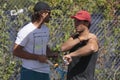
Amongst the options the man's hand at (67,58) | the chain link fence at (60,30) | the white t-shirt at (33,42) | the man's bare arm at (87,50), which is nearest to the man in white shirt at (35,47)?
the white t-shirt at (33,42)

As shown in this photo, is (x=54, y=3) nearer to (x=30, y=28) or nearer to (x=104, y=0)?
(x=104, y=0)

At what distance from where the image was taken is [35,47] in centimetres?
489

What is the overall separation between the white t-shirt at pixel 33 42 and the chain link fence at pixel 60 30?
5.70ft

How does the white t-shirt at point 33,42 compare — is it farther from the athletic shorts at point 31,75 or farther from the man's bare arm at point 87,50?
the man's bare arm at point 87,50

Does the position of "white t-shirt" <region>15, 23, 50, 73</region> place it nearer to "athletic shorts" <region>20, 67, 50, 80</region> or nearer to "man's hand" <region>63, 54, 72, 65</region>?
"athletic shorts" <region>20, 67, 50, 80</region>

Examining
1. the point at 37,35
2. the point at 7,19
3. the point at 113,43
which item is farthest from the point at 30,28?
the point at 113,43

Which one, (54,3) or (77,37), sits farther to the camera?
(54,3)

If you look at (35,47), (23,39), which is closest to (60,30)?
(35,47)

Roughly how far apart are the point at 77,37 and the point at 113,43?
7.75 ft

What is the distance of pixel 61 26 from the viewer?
6816mm

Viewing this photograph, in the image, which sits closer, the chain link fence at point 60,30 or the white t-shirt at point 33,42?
the white t-shirt at point 33,42

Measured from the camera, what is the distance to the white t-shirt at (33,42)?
4.82 meters

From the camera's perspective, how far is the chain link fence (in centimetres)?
666

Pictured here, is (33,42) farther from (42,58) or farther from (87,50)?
(87,50)
